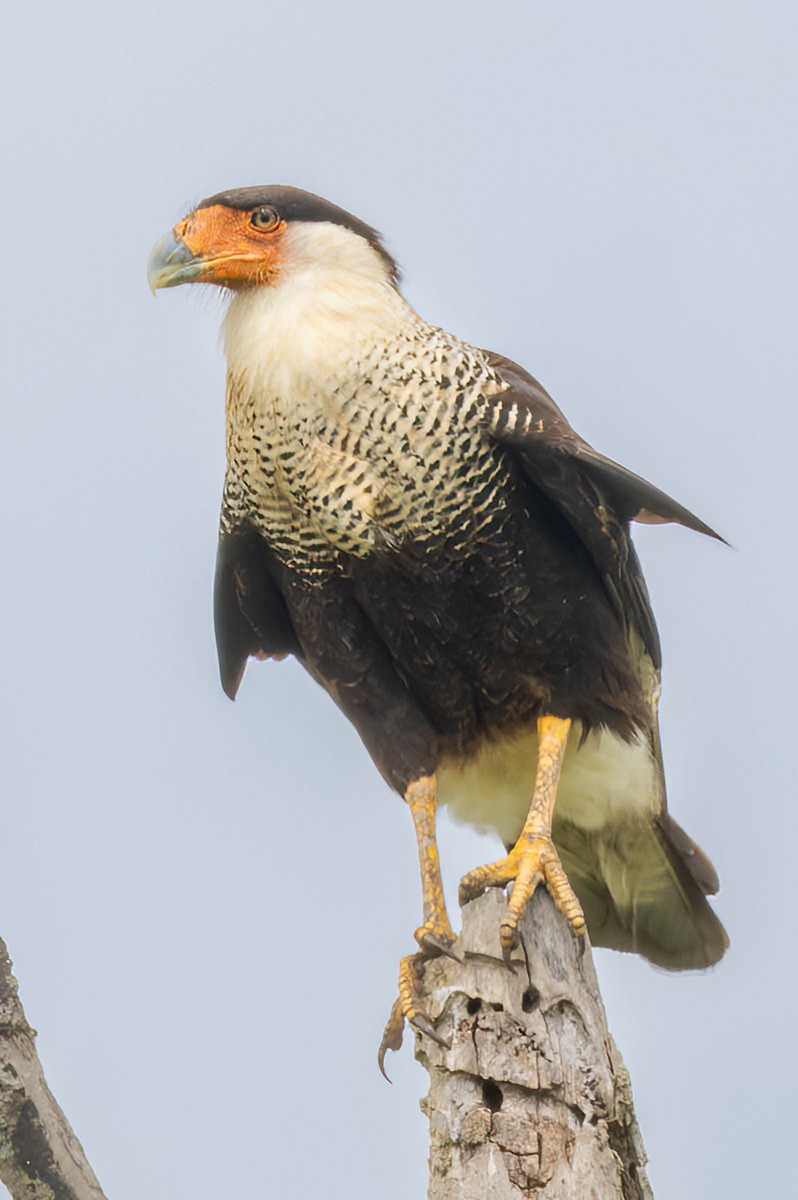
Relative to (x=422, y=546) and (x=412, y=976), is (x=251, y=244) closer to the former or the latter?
(x=422, y=546)

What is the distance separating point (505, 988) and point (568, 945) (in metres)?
0.25

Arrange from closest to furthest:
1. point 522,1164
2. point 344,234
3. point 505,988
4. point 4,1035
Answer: point 4,1035 → point 522,1164 → point 505,988 → point 344,234

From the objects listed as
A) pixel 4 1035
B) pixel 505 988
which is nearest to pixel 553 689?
pixel 505 988

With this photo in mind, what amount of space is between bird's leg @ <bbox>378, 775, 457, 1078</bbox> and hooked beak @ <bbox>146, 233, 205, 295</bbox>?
144 cm

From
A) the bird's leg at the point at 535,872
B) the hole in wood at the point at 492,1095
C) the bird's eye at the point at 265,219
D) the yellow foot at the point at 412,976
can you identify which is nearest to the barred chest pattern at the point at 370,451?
the bird's eye at the point at 265,219

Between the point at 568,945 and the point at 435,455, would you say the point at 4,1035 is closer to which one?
the point at 568,945

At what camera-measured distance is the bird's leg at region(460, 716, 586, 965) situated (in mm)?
3533

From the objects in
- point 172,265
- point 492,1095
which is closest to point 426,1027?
point 492,1095

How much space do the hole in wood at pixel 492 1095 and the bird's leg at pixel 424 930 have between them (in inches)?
6.2

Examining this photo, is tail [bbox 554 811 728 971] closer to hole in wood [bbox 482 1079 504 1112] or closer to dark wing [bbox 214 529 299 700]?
dark wing [bbox 214 529 299 700]

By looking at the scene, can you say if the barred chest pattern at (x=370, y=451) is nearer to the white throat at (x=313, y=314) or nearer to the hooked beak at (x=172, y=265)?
the white throat at (x=313, y=314)

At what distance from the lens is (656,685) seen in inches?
172

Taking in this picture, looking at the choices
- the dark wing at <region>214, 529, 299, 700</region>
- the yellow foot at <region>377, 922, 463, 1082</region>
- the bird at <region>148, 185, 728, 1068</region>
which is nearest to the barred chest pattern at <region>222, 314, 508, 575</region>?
the bird at <region>148, 185, 728, 1068</region>

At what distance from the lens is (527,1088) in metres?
3.22
